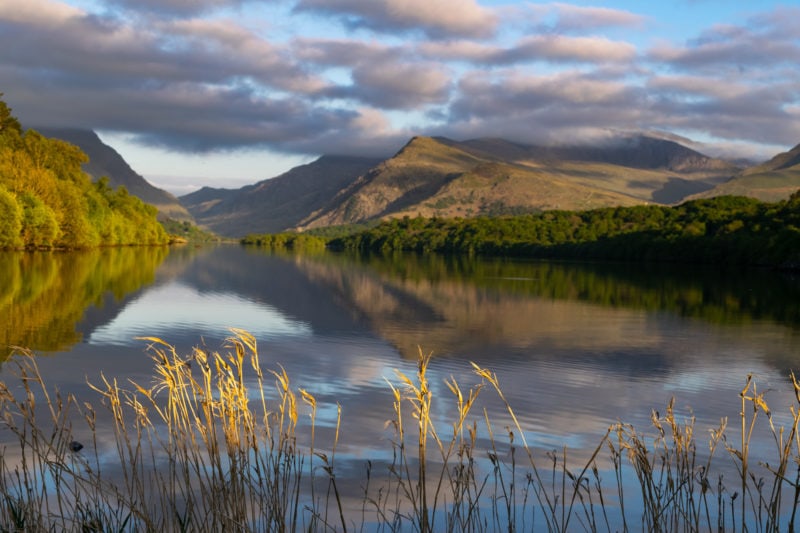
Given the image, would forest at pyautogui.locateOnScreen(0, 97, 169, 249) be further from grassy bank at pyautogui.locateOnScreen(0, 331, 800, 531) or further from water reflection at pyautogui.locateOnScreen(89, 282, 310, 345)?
grassy bank at pyautogui.locateOnScreen(0, 331, 800, 531)

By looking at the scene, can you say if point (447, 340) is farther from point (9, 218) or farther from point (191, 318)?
point (9, 218)

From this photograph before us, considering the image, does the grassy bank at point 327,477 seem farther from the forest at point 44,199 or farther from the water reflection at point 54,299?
the forest at point 44,199

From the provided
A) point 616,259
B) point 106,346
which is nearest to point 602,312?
point 106,346

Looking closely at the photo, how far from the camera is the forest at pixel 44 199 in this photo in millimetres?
94438

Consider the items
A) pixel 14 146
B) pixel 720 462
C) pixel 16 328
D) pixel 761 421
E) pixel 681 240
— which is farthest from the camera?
pixel 681 240

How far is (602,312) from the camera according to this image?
148ft

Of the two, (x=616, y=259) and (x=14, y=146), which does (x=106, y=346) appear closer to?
(x=14, y=146)

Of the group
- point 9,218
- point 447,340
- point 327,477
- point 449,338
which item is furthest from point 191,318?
point 9,218

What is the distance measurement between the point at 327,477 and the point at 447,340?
19.0 meters

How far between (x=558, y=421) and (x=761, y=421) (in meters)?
5.10

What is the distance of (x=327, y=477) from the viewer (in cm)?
1232

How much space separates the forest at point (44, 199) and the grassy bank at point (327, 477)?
275 ft

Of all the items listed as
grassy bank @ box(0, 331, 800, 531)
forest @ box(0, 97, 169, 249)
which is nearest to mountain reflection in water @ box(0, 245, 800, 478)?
grassy bank @ box(0, 331, 800, 531)

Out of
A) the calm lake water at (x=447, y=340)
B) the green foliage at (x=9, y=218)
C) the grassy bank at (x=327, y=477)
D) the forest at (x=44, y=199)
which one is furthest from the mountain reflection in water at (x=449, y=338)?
the forest at (x=44, y=199)
